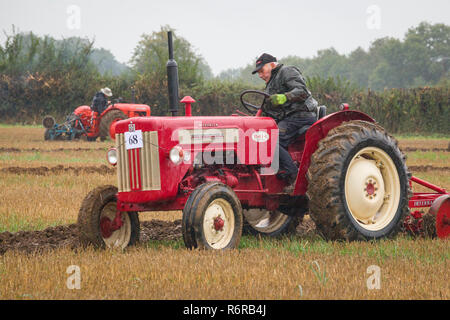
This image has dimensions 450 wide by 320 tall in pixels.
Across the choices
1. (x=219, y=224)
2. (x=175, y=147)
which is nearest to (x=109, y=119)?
(x=175, y=147)

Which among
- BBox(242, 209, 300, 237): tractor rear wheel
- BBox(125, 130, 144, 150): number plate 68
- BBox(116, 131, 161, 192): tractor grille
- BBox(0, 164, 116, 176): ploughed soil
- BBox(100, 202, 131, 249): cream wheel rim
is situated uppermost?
BBox(125, 130, 144, 150): number plate 68

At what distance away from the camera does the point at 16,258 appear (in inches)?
222

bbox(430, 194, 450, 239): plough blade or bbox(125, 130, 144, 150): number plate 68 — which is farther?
bbox(430, 194, 450, 239): plough blade

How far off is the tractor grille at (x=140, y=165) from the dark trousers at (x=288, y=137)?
143 cm

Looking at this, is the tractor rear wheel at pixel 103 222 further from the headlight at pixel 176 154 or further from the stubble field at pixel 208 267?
the headlight at pixel 176 154

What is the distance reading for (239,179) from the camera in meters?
6.50

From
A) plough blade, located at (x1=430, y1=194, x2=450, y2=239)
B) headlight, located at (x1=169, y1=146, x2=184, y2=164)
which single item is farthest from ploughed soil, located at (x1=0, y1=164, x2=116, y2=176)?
plough blade, located at (x1=430, y1=194, x2=450, y2=239)

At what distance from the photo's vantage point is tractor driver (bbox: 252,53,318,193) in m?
6.49

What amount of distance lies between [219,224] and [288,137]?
1.41 meters

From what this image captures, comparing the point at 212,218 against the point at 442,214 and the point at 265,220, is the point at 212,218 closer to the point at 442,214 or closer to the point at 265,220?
the point at 265,220

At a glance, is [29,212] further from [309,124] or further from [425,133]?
[425,133]

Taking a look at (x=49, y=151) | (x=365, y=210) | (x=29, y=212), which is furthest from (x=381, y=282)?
(x=49, y=151)

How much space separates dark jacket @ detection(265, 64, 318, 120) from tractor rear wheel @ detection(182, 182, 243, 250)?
1.28m

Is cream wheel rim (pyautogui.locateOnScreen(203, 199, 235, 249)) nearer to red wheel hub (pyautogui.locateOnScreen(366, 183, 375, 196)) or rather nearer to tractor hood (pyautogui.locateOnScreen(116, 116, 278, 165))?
tractor hood (pyautogui.locateOnScreen(116, 116, 278, 165))
